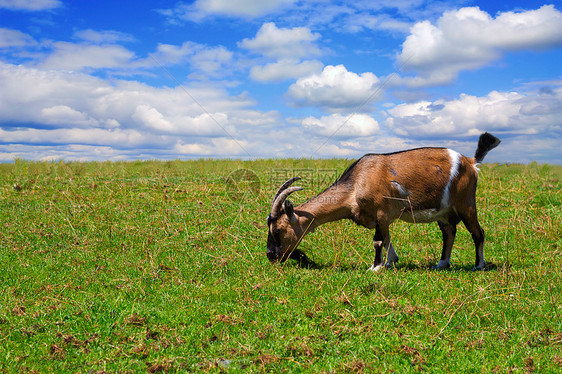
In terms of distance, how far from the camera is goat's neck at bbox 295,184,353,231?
8898 millimetres

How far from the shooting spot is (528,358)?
5.04m

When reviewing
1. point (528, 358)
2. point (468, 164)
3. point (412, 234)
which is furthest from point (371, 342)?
point (412, 234)

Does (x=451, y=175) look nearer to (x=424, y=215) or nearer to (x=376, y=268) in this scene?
(x=424, y=215)

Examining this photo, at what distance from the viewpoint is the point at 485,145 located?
9781 millimetres

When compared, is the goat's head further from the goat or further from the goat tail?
the goat tail

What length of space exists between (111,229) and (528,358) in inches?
401

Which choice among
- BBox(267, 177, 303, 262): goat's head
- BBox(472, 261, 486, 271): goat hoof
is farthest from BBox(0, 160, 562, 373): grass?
BBox(267, 177, 303, 262): goat's head

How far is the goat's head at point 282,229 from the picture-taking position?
8617 millimetres

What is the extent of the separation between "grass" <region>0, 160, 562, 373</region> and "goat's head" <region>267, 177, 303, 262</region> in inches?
15.6

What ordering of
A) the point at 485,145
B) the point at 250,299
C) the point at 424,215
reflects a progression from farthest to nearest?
the point at 485,145 < the point at 424,215 < the point at 250,299

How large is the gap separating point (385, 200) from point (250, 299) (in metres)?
3.58

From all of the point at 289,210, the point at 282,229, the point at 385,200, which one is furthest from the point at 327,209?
the point at 385,200

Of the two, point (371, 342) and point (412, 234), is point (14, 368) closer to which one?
point (371, 342)

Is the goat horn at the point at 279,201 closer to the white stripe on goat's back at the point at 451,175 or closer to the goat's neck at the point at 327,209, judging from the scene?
the goat's neck at the point at 327,209
